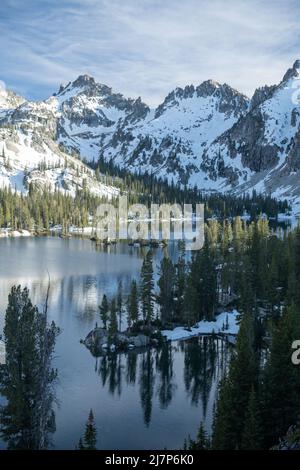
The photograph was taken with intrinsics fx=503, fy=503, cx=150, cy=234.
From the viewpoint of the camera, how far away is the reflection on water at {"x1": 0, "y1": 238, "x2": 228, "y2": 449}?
47.8 meters

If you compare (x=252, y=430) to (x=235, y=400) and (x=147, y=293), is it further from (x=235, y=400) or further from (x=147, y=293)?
(x=147, y=293)

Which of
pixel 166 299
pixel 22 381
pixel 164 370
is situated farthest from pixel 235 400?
pixel 166 299

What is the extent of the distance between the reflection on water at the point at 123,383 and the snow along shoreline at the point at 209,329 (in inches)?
80.5

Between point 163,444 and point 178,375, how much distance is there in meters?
17.2

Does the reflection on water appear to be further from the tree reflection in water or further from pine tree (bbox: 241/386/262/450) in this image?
pine tree (bbox: 241/386/262/450)

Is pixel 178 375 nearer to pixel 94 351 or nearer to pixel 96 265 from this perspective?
pixel 94 351

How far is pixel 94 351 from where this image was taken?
2643 inches

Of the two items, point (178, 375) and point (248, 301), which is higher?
point (248, 301)

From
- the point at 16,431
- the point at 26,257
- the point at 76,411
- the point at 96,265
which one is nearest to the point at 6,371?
the point at 16,431

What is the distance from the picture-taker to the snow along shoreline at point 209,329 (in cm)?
7581

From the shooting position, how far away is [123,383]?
59.1m

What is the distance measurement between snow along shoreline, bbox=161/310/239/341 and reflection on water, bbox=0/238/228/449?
205cm

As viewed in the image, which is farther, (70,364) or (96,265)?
(96,265)

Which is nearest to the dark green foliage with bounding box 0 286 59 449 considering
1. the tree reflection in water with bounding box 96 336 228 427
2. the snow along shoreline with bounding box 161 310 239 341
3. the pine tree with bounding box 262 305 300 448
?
the tree reflection in water with bounding box 96 336 228 427
